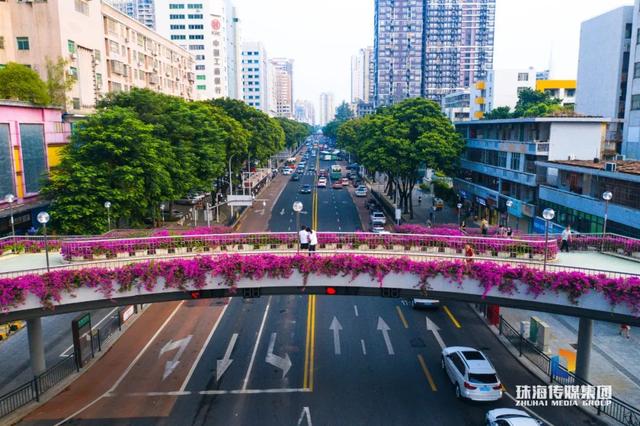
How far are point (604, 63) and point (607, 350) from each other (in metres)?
47.1

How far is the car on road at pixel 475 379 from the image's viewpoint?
873 inches

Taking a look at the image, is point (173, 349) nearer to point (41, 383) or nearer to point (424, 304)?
point (41, 383)

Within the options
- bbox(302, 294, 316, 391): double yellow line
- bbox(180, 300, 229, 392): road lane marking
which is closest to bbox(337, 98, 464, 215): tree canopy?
bbox(302, 294, 316, 391): double yellow line

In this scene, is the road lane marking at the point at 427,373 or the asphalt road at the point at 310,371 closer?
the asphalt road at the point at 310,371

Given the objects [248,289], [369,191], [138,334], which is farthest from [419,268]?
[369,191]

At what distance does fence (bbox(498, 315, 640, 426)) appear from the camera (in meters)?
20.8

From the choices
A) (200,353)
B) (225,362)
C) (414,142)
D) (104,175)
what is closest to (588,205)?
(414,142)

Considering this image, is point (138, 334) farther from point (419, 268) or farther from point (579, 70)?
point (579, 70)

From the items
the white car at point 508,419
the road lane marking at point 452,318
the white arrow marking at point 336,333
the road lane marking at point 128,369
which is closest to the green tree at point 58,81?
the road lane marking at point 128,369

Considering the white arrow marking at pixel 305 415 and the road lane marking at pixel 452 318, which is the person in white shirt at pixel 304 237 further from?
the road lane marking at pixel 452 318

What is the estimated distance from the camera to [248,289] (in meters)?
21.9

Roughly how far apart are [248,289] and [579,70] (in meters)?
64.8

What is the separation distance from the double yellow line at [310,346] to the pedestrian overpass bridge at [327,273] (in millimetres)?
5242

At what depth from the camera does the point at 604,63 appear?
2502 inches
